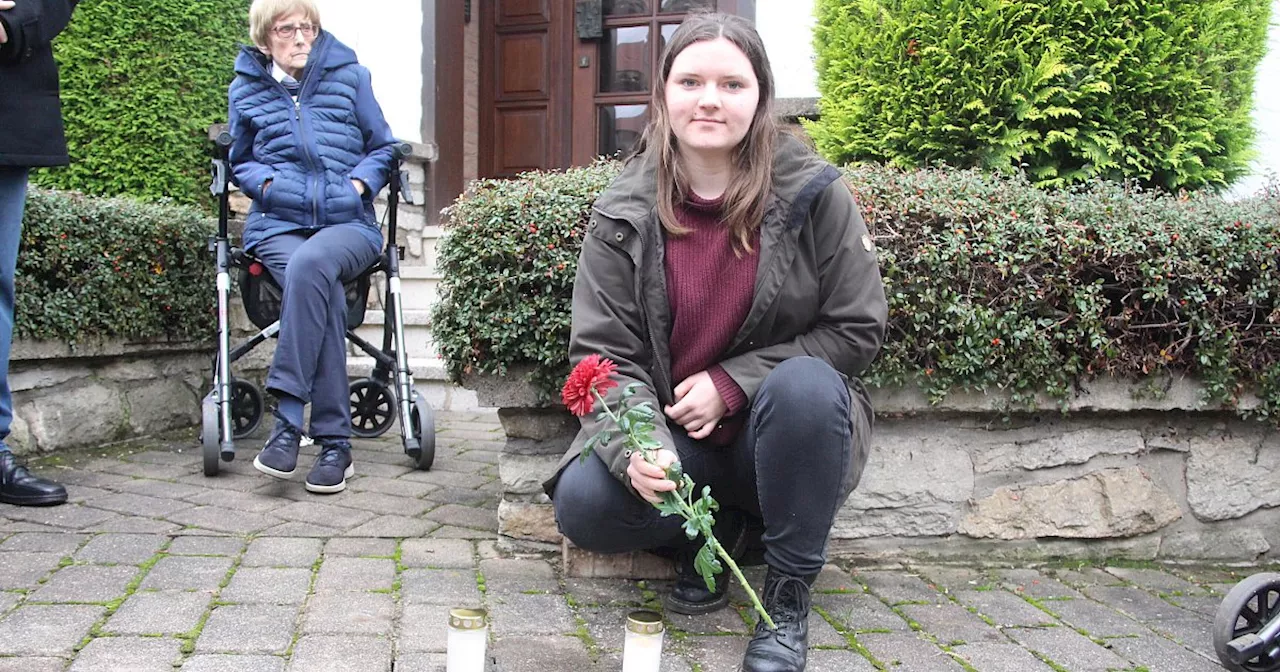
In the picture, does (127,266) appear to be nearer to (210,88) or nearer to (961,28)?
(210,88)

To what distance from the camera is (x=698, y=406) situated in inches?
84.3

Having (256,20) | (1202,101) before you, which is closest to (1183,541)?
(1202,101)

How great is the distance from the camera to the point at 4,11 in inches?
114

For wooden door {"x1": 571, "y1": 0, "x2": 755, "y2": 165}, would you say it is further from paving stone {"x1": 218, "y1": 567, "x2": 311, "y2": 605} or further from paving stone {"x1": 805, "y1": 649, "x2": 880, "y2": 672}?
paving stone {"x1": 805, "y1": 649, "x2": 880, "y2": 672}

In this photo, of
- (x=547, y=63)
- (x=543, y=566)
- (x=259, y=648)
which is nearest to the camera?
(x=259, y=648)

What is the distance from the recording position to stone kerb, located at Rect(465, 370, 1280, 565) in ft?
8.81

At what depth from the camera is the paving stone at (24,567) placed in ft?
7.64

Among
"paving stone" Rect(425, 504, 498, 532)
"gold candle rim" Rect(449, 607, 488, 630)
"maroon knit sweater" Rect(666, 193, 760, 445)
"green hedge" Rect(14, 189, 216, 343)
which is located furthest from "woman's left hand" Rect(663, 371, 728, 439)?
"green hedge" Rect(14, 189, 216, 343)

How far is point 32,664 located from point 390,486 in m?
1.59

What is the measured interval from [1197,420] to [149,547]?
111 inches

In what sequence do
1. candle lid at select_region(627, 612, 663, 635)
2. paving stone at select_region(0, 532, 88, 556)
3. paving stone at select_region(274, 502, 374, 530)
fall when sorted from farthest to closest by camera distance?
paving stone at select_region(274, 502, 374, 530), paving stone at select_region(0, 532, 88, 556), candle lid at select_region(627, 612, 663, 635)

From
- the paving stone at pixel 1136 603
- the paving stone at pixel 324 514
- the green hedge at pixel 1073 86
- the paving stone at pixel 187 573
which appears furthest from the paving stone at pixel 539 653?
the green hedge at pixel 1073 86

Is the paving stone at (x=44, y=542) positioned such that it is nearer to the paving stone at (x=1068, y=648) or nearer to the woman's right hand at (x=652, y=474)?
the woman's right hand at (x=652, y=474)

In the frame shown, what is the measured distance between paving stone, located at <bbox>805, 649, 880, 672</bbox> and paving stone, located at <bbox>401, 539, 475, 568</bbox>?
95 cm
